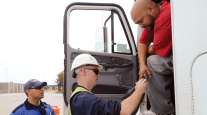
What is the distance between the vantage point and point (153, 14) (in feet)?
9.24

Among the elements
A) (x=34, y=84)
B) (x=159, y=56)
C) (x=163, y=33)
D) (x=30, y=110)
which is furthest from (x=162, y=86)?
(x=34, y=84)

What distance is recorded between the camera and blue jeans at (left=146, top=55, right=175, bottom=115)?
2598 millimetres

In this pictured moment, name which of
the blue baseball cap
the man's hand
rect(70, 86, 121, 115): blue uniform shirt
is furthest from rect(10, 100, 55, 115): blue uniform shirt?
the man's hand

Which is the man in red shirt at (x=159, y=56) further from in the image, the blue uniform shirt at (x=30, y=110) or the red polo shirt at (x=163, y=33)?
the blue uniform shirt at (x=30, y=110)

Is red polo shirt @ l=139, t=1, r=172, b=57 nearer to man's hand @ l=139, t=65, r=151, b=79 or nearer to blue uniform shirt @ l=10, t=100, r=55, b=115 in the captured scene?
man's hand @ l=139, t=65, r=151, b=79

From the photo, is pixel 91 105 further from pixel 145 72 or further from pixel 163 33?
Answer: pixel 163 33

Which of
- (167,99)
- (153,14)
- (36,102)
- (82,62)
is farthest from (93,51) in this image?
(36,102)

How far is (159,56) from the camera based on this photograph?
107 inches

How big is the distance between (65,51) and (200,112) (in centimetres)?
193

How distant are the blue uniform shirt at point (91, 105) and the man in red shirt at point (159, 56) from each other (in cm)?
26

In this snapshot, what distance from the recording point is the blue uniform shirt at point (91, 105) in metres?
2.89

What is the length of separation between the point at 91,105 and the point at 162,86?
596mm

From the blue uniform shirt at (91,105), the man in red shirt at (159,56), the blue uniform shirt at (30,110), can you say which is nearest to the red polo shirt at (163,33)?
the man in red shirt at (159,56)

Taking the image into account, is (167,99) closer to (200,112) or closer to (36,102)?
(200,112)
